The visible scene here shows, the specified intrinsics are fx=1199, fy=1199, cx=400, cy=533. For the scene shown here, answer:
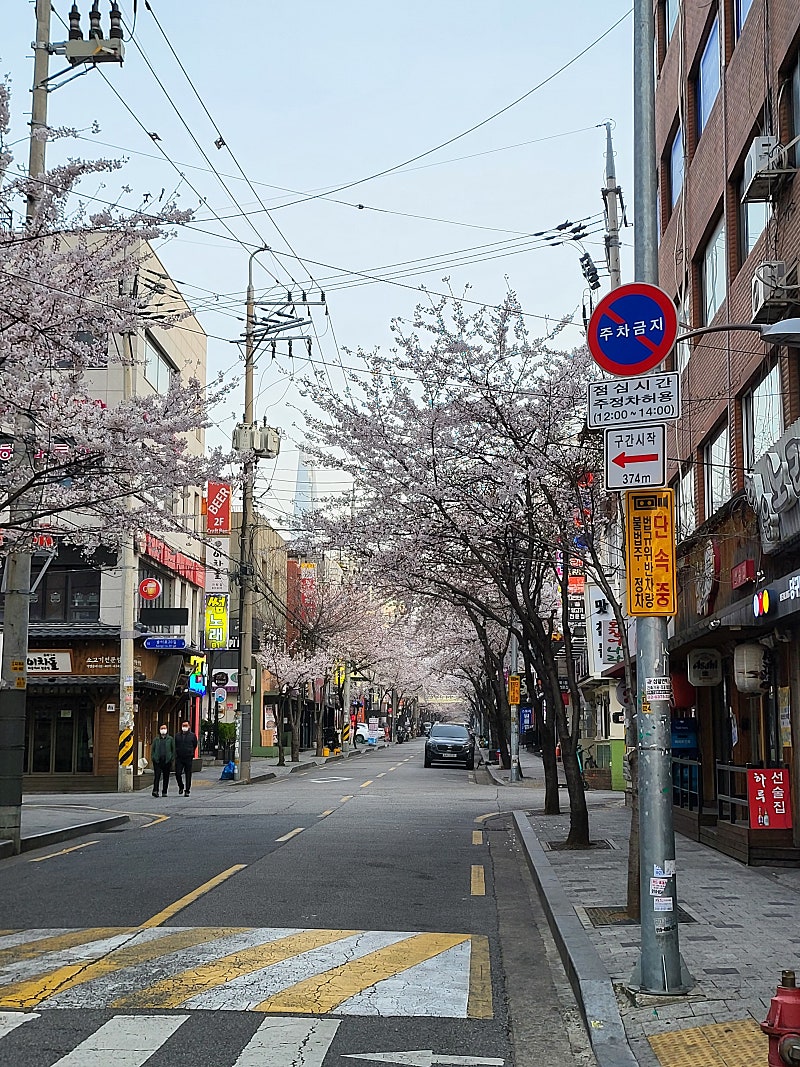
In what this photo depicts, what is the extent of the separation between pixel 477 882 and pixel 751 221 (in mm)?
9913

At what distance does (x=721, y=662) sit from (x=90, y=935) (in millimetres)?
11285

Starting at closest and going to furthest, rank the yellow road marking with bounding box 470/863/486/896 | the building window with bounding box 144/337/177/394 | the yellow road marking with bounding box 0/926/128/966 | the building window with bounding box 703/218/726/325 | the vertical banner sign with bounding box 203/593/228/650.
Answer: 1. the yellow road marking with bounding box 0/926/128/966
2. the yellow road marking with bounding box 470/863/486/896
3. the building window with bounding box 703/218/726/325
4. the building window with bounding box 144/337/177/394
5. the vertical banner sign with bounding box 203/593/228/650

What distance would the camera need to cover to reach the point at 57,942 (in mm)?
9797

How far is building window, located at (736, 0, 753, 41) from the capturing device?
17156 millimetres

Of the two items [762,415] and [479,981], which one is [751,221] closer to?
[762,415]

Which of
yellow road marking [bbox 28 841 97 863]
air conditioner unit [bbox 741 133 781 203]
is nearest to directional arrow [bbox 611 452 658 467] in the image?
air conditioner unit [bbox 741 133 781 203]

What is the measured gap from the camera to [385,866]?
14953 millimetres

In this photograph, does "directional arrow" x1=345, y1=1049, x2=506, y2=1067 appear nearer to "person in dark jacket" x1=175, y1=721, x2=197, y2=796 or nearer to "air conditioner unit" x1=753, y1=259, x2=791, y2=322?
"air conditioner unit" x1=753, y1=259, x2=791, y2=322

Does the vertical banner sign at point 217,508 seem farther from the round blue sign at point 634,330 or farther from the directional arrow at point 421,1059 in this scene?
the directional arrow at point 421,1059

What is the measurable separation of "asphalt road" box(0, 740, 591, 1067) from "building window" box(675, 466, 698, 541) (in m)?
6.66

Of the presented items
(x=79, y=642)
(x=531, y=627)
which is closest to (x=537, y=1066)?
Answer: (x=531, y=627)

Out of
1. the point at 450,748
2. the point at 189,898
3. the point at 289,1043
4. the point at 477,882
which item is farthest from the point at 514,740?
the point at 289,1043

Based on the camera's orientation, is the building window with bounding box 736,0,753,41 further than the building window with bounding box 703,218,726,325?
No

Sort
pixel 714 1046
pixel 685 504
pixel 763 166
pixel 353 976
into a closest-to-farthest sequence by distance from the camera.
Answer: pixel 714 1046 → pixel 353 976 → pixel 763 166 → pixel 685 504
